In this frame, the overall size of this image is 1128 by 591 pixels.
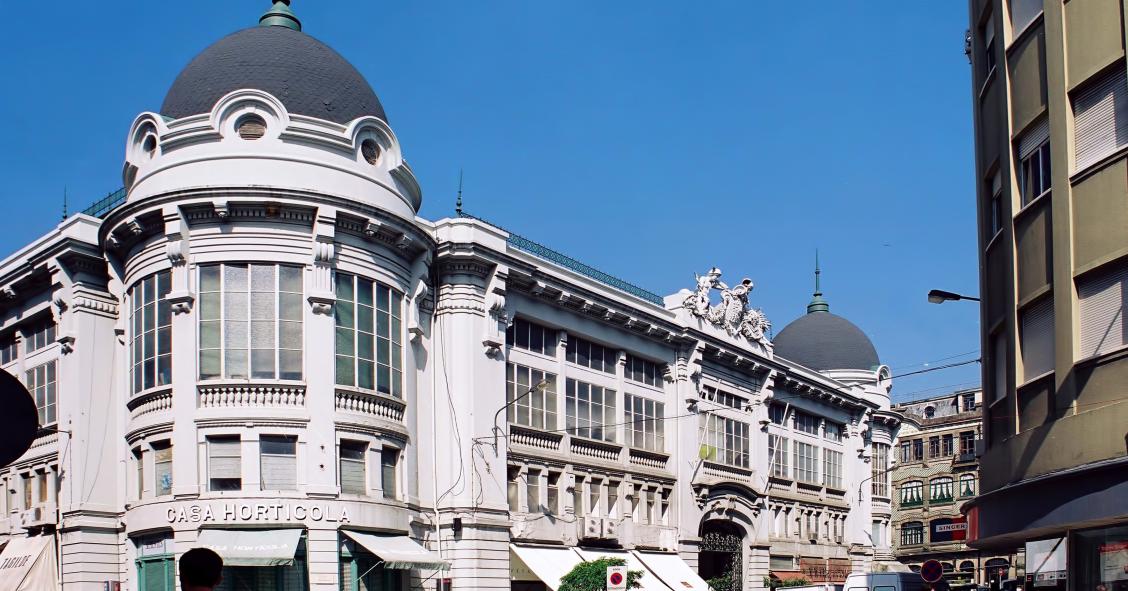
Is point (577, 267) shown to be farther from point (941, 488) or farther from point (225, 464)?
point (941, 488)

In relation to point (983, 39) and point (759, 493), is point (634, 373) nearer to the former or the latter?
point (759, 493)

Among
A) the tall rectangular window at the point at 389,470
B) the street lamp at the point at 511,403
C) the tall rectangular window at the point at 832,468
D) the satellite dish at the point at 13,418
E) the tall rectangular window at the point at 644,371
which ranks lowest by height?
the tall rectangular window at the point at 832,468

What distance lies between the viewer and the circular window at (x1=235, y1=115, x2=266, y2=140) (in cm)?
3428

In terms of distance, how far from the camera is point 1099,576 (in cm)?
1738

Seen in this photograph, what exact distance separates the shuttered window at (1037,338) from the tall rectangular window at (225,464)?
66.0 ft

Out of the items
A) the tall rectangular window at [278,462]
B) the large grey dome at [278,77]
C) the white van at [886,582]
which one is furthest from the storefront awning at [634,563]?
the large grey dome at [278,77]

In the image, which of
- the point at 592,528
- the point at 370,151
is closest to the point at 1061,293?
the point at 370,151

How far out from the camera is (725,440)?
2020 inches

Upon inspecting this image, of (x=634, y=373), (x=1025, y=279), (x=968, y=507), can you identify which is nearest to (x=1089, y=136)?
(x=1025, y=279)

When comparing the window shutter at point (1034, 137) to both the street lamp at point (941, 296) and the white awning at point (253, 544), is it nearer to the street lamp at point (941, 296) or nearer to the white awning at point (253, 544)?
the street lamp at point (941, 296)

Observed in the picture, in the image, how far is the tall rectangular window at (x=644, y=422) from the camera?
1797 inches

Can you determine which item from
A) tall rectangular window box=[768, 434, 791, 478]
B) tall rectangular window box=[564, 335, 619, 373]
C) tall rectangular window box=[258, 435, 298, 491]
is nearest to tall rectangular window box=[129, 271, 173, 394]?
tall rectangular window box=[258, 435, 298, 491]

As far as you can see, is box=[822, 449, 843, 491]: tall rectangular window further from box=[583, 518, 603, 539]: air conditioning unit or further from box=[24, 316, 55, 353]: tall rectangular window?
box=[24, 316, 55, 353]: tall rectangular window

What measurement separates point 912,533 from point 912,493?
2.61 meters
